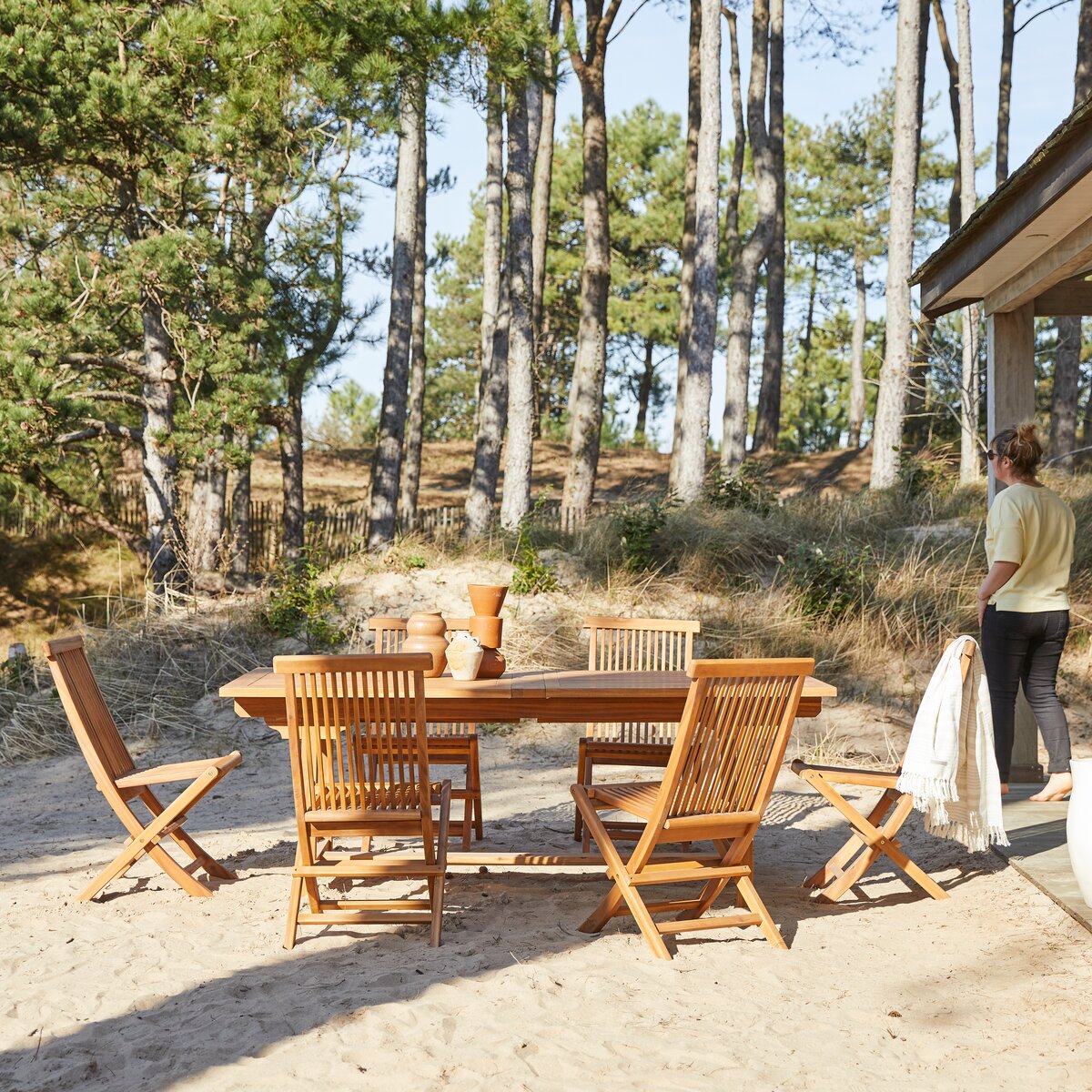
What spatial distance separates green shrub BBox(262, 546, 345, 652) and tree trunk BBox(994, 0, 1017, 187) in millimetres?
14793

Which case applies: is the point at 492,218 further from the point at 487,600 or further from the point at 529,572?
the point at 487,600

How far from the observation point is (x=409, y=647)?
15.3 feet

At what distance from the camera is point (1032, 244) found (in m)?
5.35

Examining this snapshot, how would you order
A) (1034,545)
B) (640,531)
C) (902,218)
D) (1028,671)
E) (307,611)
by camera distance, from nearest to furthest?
(1034,545) → (1028,671) → (307,611) → (640,531) → (902,218)

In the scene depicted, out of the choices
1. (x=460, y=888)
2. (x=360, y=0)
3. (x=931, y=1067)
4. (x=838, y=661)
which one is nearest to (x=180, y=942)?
(x=460, y=888)

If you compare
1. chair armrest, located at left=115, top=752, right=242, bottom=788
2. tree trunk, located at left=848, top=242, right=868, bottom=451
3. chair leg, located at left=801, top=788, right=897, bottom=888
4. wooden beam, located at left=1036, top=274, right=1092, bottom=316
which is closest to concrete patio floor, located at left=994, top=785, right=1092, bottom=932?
chair leg, located at left=801, top=788, right=897, bottom=888

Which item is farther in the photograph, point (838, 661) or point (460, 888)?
point (838, 661)

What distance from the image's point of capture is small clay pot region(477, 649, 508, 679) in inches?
177

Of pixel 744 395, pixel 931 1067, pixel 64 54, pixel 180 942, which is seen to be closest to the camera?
pixel 931 1067

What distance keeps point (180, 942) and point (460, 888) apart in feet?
3.75

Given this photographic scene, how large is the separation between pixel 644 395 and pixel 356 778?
92.0 ft

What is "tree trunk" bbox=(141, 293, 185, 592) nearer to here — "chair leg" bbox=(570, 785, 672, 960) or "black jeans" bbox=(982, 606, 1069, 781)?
"chair leg" bbox=(570, 785, 672, 960)

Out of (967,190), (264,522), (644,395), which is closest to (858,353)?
(644,395)

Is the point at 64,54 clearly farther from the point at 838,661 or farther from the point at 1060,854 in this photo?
the point at 1060,854
